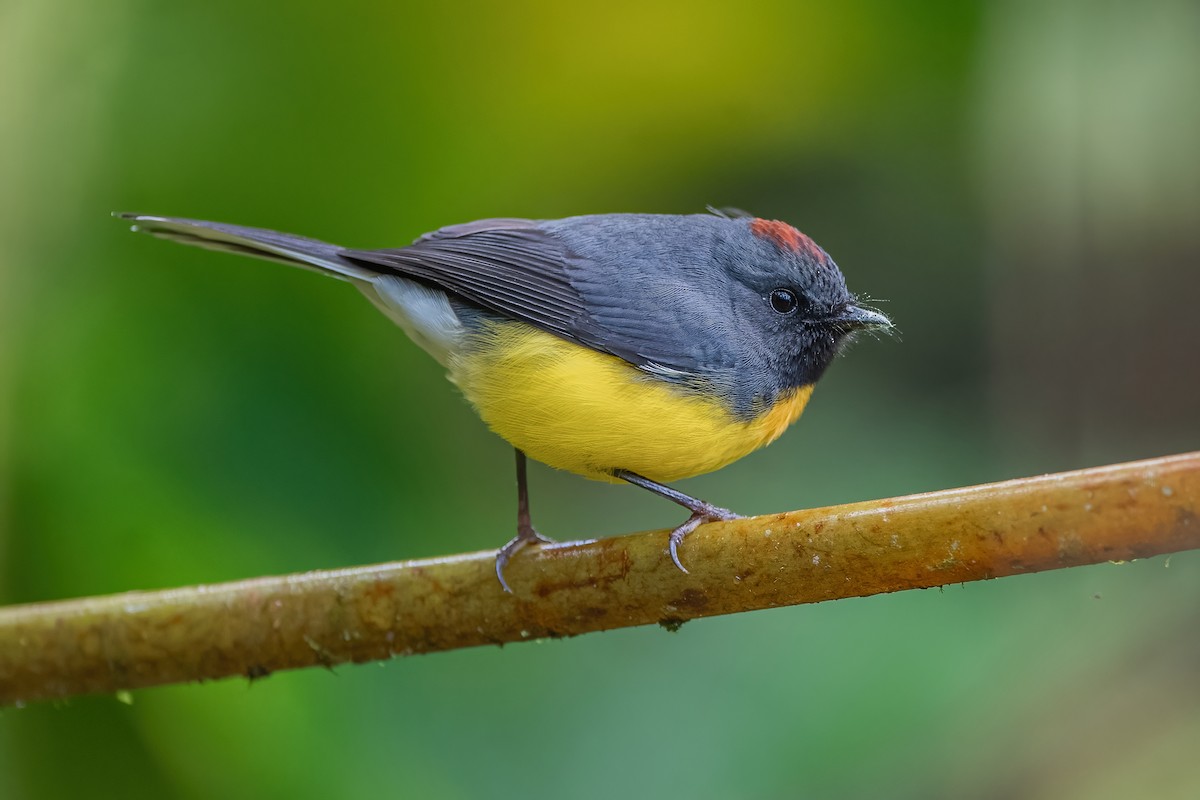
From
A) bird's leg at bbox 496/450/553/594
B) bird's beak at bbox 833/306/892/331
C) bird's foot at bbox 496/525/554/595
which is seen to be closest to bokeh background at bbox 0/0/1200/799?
bird's leg at bbox 496/450/553/594

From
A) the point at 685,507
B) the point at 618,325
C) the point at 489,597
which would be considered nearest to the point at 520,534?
the point at 489,597

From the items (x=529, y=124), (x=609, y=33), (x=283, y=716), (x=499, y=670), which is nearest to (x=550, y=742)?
(x=499, y=670)

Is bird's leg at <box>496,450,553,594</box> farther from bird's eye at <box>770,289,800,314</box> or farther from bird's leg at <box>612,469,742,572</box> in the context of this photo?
bird's eye at <box>770,289,800,314</box>

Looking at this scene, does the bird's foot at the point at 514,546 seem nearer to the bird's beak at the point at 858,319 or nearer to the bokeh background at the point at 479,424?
the bokeh background at the point at 479,424

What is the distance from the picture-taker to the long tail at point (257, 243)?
304 centimetres

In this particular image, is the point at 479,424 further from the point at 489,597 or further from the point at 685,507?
the point at 489,597

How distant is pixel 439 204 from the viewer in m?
3.86

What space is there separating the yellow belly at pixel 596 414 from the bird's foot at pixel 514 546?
200 mm

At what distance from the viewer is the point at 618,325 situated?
317 cm

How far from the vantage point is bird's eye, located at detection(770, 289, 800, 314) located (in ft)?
10.8

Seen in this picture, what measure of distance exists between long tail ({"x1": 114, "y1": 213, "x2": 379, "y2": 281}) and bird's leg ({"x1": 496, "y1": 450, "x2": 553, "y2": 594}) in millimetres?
686

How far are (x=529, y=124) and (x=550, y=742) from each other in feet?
6.52

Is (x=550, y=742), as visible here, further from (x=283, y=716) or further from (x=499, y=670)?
(x=283, y=716)

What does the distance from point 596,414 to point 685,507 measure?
1.07 feet
